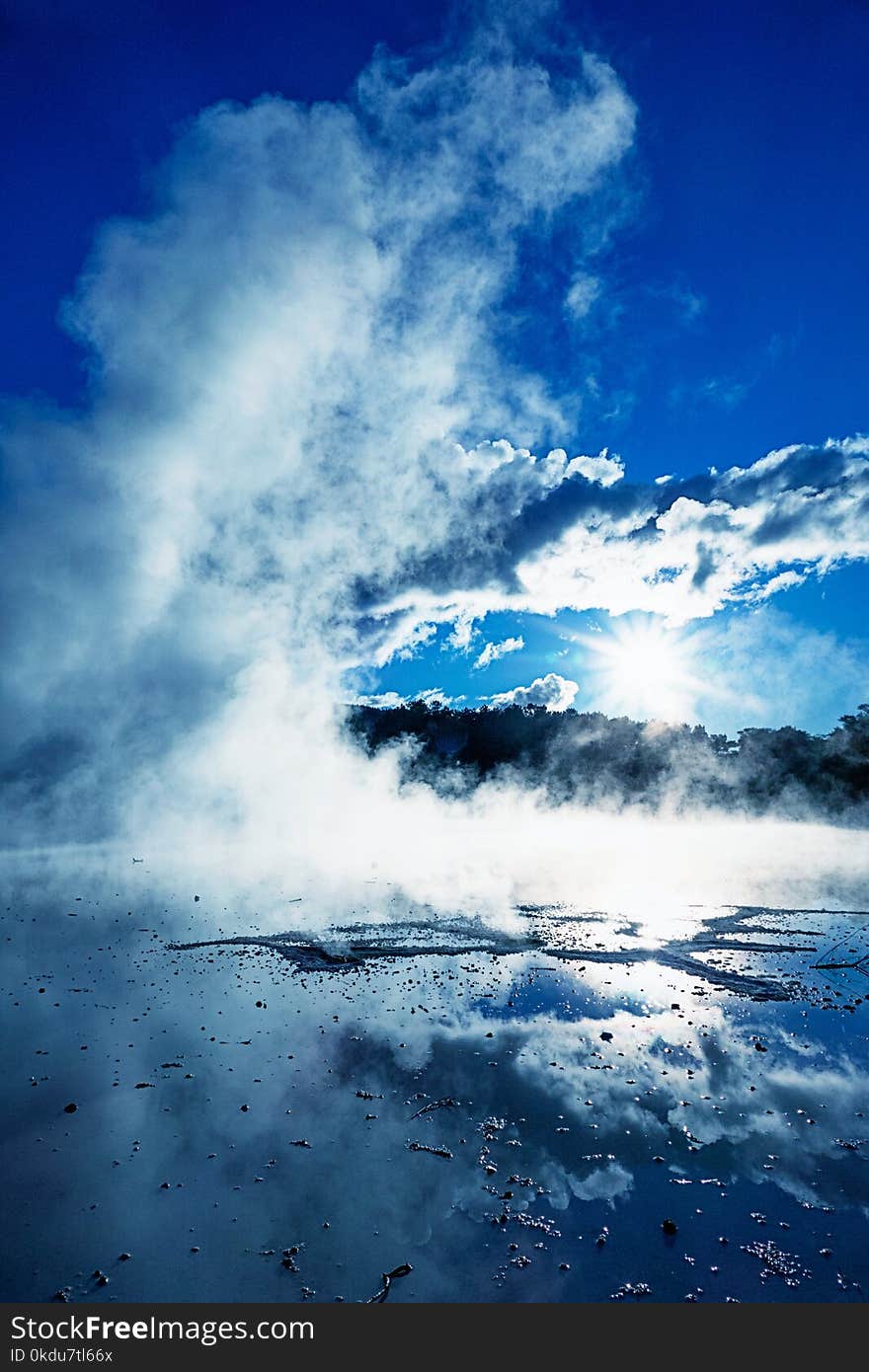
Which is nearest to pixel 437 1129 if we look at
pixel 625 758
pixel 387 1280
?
pixel 387 1280

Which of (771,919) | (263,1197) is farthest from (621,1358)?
(771,919)

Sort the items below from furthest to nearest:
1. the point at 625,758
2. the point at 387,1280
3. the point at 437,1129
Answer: the point at 625,758
the point at 437,1129
the point at 387,1280

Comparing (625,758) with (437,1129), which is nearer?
(437,1129)

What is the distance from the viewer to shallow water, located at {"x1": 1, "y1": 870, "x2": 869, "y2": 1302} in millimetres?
4562

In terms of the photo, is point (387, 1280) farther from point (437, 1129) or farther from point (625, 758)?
point (625, 758)

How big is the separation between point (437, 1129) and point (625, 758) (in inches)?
2500

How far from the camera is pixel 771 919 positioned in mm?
16078

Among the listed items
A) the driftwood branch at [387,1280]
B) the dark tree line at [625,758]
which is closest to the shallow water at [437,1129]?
the driftwood branch at [387,1280]

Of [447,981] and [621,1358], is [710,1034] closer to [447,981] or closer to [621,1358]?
[447,981]

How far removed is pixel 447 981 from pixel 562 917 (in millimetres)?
5903

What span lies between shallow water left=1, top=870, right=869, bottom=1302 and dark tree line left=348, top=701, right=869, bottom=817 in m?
46.9

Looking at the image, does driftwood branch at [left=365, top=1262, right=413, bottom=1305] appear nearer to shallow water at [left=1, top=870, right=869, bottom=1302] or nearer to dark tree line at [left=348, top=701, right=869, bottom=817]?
shallow water at [left=1, top=870, right=869, bottom=1302]

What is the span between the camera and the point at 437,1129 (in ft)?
21.0

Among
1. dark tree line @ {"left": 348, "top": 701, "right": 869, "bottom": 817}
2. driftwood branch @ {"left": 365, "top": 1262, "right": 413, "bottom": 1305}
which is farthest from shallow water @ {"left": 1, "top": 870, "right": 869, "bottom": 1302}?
dark tree line @ {"left": 348, "top": 701, "right": 869, "bottom": 817}
